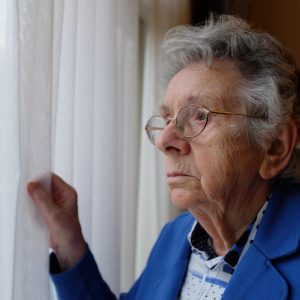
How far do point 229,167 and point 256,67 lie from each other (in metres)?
0.24

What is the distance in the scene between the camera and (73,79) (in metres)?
1.00

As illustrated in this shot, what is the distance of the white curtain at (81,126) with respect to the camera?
780 mm

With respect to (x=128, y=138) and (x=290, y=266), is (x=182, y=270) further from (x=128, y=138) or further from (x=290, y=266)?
(x=128, y=138)

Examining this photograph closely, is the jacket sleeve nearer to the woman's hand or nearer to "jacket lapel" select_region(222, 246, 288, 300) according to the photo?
the woman's hand

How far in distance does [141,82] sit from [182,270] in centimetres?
84

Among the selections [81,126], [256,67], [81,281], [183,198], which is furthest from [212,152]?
[81,281]

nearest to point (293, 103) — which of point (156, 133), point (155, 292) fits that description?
point (156, 133)

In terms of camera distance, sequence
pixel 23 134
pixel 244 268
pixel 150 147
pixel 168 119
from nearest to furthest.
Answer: pixel 23 134 < pixel 244 268 < pixel 168 119 < pixel 150 147

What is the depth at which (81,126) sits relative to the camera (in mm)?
1071

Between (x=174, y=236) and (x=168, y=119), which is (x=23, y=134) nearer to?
(x=168, y=119)

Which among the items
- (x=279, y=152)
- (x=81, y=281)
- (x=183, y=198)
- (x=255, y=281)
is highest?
(x=279, y=152)

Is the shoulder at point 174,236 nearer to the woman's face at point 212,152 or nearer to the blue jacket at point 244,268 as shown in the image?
the blue jacket at point 244,268

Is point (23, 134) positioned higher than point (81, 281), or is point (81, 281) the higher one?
point (23, 134)

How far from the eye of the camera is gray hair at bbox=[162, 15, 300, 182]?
0.95 meters
